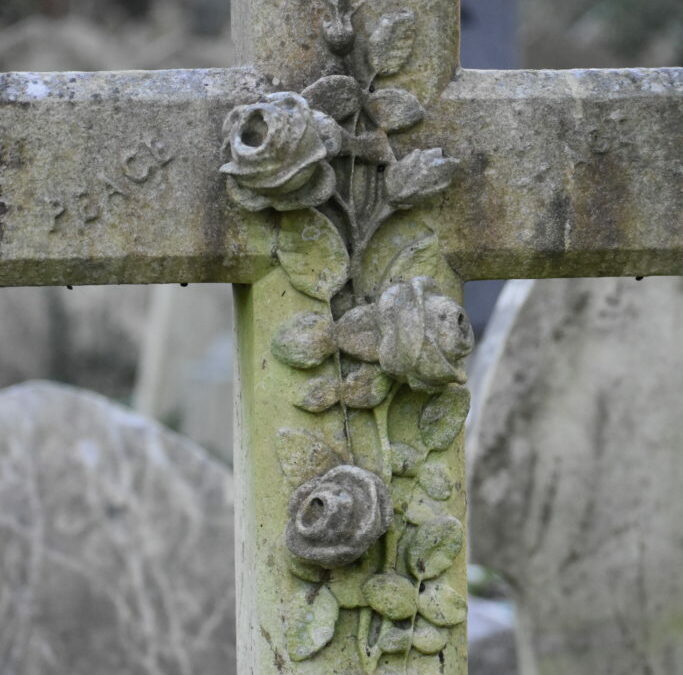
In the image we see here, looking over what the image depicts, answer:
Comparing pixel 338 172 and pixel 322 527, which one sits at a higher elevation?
pixel 338 172

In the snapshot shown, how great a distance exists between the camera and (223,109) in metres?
2.00

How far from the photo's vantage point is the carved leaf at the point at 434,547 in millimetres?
2031

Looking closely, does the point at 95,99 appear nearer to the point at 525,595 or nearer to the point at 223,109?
the point at 223,109

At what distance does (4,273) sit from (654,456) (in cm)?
211

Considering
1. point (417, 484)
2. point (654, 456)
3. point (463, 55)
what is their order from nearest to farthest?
1. point (417, 484)
2. point (654, 456)
3. point (463, 55)

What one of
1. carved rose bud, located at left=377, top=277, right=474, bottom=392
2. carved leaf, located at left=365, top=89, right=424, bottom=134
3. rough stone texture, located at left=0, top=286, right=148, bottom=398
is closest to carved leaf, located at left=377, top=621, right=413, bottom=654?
carved rose bud, located at left=377, top=277, right=474, bottom=392

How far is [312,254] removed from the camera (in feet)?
6.58

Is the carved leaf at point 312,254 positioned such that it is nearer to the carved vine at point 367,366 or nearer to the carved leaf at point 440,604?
the carved vine at point 367,366

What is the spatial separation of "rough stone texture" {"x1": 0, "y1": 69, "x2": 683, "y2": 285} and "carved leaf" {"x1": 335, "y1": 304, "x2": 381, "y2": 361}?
14cm

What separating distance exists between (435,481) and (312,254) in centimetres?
37

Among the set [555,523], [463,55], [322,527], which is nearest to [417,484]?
[322,527]

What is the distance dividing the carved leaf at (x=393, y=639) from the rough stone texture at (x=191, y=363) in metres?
5.68

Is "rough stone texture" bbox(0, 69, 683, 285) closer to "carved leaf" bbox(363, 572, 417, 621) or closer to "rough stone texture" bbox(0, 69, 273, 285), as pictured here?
"rough stone texture" bbox(0, 69, 273, 285)

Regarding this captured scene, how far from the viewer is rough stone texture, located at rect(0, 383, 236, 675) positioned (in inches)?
152
